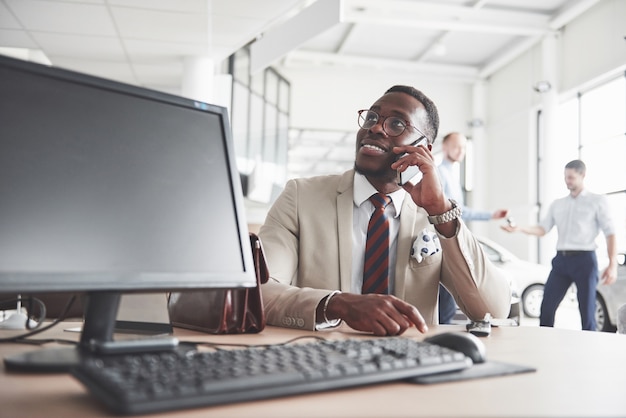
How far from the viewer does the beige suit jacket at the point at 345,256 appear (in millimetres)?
1629

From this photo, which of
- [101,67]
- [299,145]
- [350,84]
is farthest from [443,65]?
[101,67]

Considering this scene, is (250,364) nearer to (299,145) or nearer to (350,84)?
(350,84)

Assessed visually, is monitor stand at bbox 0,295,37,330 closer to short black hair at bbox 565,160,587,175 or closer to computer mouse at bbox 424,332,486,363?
computer mouse at bbox 424,332,486,363

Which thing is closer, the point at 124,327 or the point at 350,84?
the point at 124,327

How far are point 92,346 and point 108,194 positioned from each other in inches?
8.3

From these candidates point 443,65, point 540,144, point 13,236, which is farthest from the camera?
point 443,65

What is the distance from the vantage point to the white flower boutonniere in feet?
5.45

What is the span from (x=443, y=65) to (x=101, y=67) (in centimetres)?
607

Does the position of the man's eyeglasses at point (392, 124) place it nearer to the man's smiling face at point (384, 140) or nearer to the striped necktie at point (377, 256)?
the man's smiling face at point (384, 140)

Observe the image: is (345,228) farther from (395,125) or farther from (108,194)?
(108,194)

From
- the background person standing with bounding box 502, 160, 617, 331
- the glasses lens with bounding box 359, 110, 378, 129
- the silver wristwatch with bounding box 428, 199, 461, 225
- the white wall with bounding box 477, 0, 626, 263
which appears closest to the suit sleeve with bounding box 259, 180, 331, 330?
the glasses lens with bounding box 359, 110, 378, 129

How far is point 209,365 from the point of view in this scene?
662 mm

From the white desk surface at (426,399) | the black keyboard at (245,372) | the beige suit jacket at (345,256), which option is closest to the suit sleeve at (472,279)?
the beige suit jacket at (345,256)

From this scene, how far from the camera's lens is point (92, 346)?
2.72 feet
